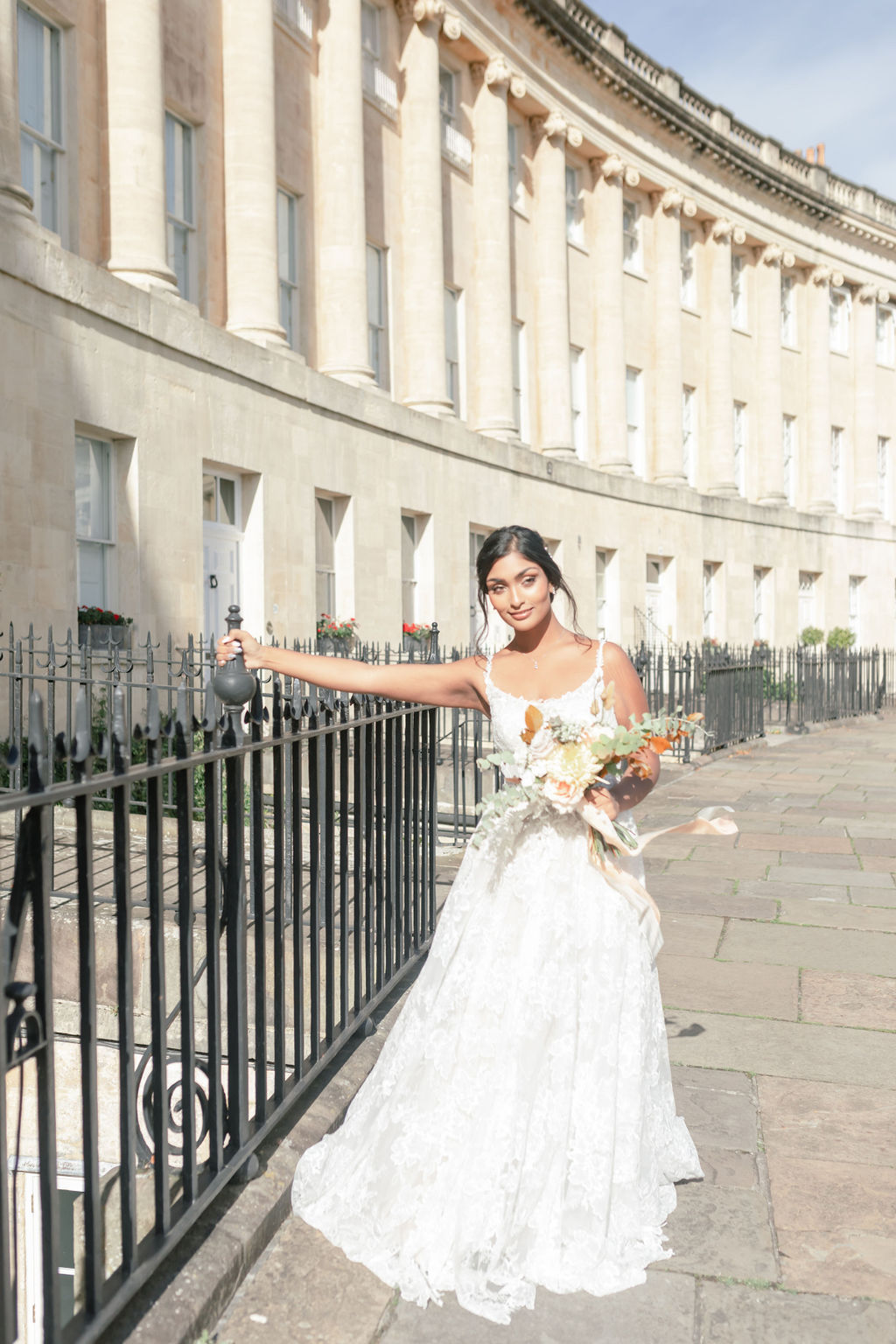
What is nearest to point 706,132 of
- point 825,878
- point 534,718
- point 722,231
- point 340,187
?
point 722,231

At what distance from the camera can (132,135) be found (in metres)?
13.0

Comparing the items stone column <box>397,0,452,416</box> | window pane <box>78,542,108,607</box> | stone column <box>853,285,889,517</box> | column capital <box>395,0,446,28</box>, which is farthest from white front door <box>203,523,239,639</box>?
stone column <box>853,285,889,517</box>

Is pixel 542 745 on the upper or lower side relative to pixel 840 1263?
upper

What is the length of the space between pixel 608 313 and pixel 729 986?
2240cm

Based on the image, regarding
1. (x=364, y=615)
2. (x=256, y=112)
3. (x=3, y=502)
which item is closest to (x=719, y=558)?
(x=364, y=615)

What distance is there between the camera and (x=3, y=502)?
417 inches

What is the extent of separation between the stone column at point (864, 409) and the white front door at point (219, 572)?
2414 centimetres

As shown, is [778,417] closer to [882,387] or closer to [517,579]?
[882,387]

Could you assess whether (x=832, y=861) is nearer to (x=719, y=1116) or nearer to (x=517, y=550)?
(x=719, y=1116)

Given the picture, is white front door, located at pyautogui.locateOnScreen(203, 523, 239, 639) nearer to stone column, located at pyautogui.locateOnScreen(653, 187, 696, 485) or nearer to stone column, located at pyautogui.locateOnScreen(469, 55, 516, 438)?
stone column, located at pyautogui.locateOnScreen(469, 55, 516, 438)

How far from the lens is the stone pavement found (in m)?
2.70

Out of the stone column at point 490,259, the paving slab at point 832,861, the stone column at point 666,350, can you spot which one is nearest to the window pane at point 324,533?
the stone column at point 490,259

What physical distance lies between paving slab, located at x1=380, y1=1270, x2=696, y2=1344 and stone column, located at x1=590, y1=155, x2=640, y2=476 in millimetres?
23723

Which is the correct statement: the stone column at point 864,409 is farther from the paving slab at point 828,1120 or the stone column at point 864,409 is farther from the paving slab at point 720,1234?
the paving slab at point 720,1234
